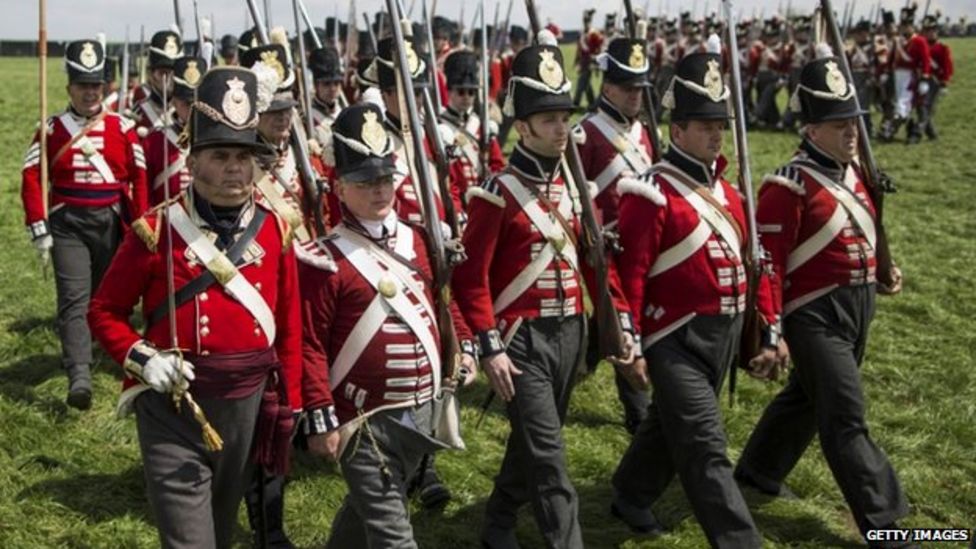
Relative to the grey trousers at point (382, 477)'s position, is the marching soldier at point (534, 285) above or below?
above

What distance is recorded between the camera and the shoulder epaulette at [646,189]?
16.0 feet

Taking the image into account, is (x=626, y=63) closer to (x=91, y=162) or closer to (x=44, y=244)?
(x=91, y=162)

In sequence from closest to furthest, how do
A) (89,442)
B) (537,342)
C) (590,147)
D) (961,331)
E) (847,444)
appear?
(537,342) < (847,444) < (89,442) < (590,147) < (961,331)

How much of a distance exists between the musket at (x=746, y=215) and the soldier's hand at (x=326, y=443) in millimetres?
2038

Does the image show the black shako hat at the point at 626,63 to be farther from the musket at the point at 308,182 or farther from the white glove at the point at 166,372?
the white glove at the point at 166,372

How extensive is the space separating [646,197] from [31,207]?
4.03m

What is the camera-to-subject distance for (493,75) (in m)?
16.2

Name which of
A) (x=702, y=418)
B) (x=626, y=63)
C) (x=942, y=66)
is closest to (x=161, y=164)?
(x=626, y=63)

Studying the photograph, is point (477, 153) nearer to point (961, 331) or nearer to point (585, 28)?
point (961, 331)

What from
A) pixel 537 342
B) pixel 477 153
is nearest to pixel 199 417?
pixel 537 342

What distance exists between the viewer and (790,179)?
5.40m

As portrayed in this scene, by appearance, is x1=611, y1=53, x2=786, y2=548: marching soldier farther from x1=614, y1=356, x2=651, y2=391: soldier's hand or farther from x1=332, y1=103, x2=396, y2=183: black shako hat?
x1=332, y1=103, x2=396, y2=183: black shako hat

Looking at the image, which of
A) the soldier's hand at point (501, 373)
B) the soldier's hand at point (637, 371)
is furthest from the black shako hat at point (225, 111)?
the soldier's hand at point (637, 371)

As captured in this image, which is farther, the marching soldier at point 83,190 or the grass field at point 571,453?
the marching soldier at point 83,190
